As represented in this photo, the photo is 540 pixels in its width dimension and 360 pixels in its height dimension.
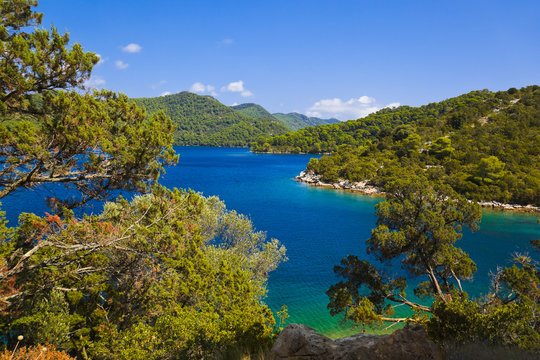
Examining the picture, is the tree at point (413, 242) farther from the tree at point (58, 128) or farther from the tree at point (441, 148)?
the tree at point (441, 148)

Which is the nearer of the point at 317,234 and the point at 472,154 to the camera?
the point at 317,234

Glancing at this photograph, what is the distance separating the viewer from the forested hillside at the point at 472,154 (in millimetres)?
60844

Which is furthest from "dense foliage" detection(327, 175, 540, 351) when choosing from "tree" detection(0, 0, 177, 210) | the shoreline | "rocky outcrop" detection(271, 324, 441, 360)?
the shoreline

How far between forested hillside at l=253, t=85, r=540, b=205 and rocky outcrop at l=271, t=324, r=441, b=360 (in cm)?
6159

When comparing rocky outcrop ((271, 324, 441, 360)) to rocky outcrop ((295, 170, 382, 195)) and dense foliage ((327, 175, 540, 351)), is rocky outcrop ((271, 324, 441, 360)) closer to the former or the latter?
dense foliage ((327, 175, 540, 351))

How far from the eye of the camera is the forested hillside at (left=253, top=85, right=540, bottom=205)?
2395 inches

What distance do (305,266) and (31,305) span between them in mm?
25518

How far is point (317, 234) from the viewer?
141 feet

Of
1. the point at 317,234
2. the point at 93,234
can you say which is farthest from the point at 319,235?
the point at 93,234

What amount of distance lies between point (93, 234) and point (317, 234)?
122ft

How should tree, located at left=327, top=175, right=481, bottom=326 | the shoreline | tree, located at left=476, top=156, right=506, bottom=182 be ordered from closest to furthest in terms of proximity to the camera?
1. tree, located at left=327, top=175, right=481, bottom=326
2. the shoreline
3. tree, located at left=476, top=156, right=506, bottom=182

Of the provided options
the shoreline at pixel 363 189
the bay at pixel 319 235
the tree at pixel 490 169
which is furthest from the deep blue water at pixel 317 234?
the tree at pixel 490 169

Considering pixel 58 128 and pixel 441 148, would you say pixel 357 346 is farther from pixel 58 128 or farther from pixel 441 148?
pixel 441 148

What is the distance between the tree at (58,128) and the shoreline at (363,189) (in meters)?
69.7
